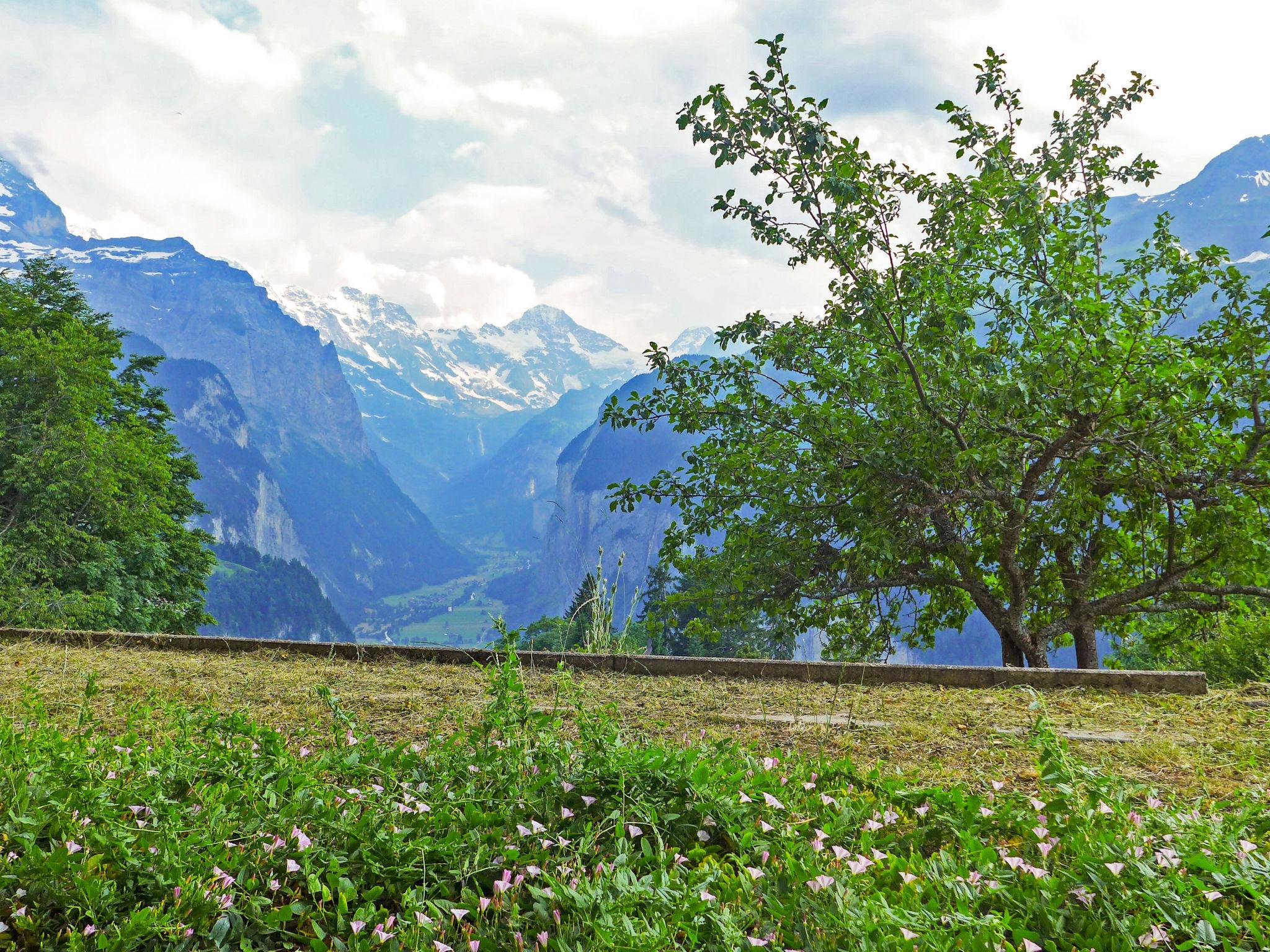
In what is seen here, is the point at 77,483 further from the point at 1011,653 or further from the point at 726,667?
the point at 1011,653

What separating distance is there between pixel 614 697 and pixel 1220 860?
287cm

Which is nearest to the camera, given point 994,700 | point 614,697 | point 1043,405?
point 994,700

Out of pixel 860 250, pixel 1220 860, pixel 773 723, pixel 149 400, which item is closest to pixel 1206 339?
pixel 860 250

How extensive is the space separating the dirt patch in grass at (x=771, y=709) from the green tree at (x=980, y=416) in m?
2.25

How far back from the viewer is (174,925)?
1798 mm

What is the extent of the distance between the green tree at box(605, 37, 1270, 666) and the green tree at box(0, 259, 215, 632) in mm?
15650

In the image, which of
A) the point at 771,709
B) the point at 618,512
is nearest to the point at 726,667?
the point at 771,709

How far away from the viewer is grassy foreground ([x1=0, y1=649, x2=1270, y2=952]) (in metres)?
1.73

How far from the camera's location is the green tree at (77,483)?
19078mm

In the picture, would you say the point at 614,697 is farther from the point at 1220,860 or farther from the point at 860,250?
the point at 860,250

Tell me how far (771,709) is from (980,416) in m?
3.40

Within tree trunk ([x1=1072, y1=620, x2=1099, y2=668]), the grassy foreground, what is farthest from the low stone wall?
tree trunk ([x1=1072, y1=620, x2=1099, y2=668])

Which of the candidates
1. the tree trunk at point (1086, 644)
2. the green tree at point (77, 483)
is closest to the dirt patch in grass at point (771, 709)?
the tree trunk at point (1086, 644)

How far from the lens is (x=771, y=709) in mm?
4004
